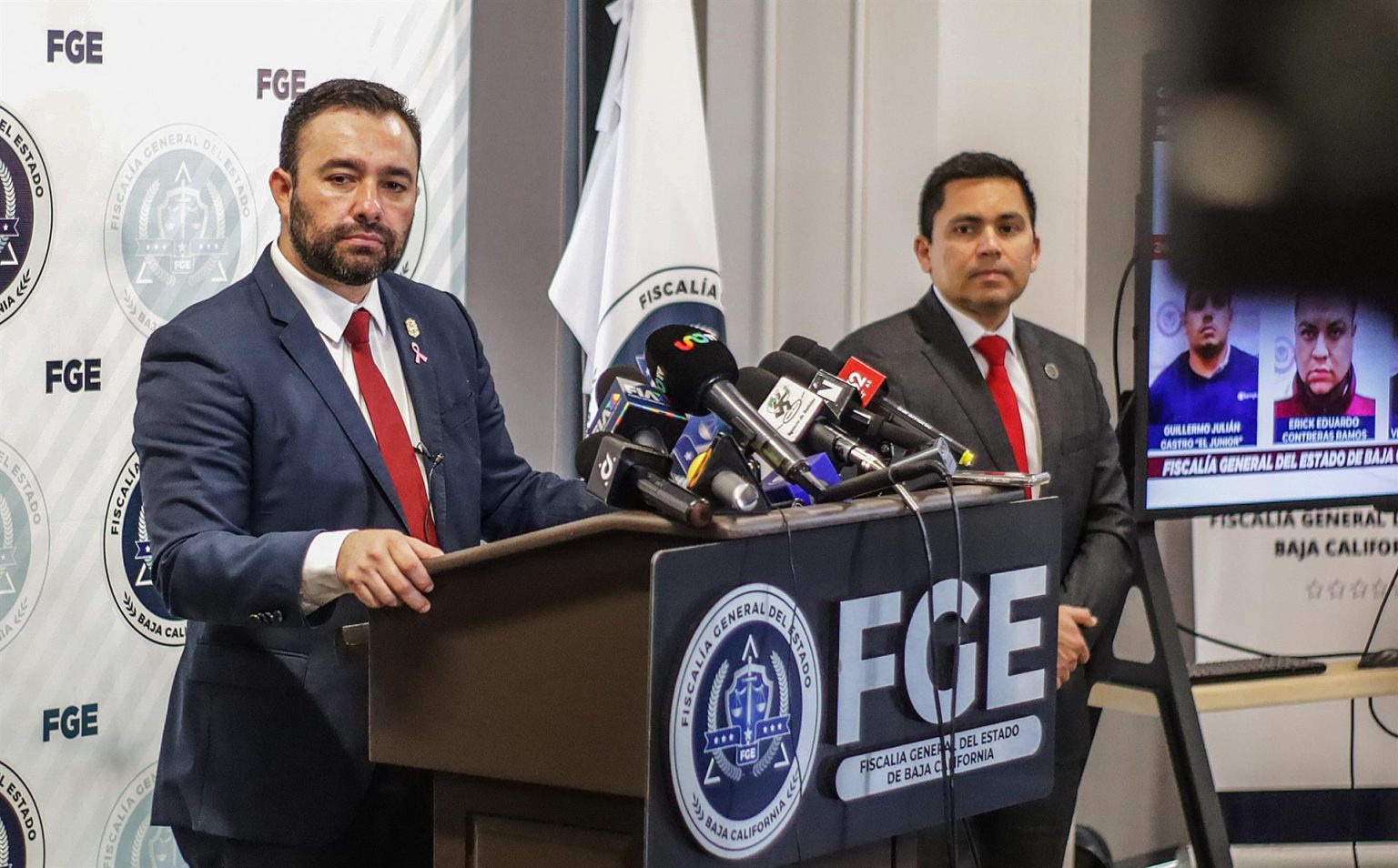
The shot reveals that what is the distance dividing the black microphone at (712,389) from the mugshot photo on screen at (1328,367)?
229 cm

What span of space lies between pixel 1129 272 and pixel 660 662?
327cm

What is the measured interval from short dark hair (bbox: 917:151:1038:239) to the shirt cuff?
1.91 metres

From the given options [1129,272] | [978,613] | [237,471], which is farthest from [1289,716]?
[237,471]

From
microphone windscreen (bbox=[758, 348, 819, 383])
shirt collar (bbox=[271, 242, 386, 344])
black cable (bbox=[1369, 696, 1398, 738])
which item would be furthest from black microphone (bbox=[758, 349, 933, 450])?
black cable (bbox=[1369, 696, 1398, 738])

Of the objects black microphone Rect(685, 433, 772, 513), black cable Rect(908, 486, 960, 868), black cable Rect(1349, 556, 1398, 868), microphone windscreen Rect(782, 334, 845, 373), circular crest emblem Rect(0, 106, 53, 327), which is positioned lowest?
black cable Rect(1349, 556, 1398, 868)

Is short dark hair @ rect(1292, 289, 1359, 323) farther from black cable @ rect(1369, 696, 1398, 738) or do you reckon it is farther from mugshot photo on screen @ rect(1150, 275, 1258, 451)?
black cable @ rect(1369, 696, 1398, 738)

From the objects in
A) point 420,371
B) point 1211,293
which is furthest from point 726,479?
point 1211,293

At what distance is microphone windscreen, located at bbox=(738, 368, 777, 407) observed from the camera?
5.90 ft

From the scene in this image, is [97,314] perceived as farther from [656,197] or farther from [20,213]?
[656,197]

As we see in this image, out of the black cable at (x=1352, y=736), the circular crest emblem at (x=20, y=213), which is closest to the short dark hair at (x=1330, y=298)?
the black cable at (x=1352, y=736)

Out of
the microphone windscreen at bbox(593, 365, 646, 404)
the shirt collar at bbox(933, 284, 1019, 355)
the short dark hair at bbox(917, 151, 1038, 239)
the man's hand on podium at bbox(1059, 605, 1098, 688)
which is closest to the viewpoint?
the microphone windscreen at bbox(593, 365, 646, 404)

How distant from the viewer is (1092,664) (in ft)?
11.0

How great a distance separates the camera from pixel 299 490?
2088 mm

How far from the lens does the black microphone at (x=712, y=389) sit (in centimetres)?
158
